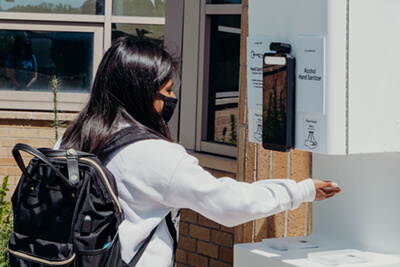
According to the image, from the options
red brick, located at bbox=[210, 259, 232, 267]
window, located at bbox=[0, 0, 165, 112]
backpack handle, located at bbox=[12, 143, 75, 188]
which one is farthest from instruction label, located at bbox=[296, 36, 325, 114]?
window, located at bbox=[0, 0, 165, 112]

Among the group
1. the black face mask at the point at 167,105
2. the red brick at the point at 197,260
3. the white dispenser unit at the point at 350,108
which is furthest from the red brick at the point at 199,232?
the black face mask at the point at 167,105

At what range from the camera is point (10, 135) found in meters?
6.27

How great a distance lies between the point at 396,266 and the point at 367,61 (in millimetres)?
679

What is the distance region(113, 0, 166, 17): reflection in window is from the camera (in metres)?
6.17

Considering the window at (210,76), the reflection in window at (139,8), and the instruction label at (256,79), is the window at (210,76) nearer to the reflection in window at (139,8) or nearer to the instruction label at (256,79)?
the reflection in window at (139,8)

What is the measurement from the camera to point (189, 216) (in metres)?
4.51

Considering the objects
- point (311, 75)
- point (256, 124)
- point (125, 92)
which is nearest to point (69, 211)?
point (125, 92)

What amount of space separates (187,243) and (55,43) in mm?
2725

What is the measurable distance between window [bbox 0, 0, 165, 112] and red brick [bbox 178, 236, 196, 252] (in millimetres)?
2162

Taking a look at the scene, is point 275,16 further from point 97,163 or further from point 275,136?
point 97,163

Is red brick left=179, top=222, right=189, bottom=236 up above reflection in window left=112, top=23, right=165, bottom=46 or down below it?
below

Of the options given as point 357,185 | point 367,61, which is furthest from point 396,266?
point 367,61

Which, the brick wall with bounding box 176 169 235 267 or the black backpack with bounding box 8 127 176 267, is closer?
the black backpack with bounding box 8 127 176 267

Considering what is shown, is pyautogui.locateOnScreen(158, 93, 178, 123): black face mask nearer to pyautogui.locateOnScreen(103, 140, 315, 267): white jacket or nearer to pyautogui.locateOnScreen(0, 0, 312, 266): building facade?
pyautogui.locateOnScreen(103, 140, 315, 267): white jacket
